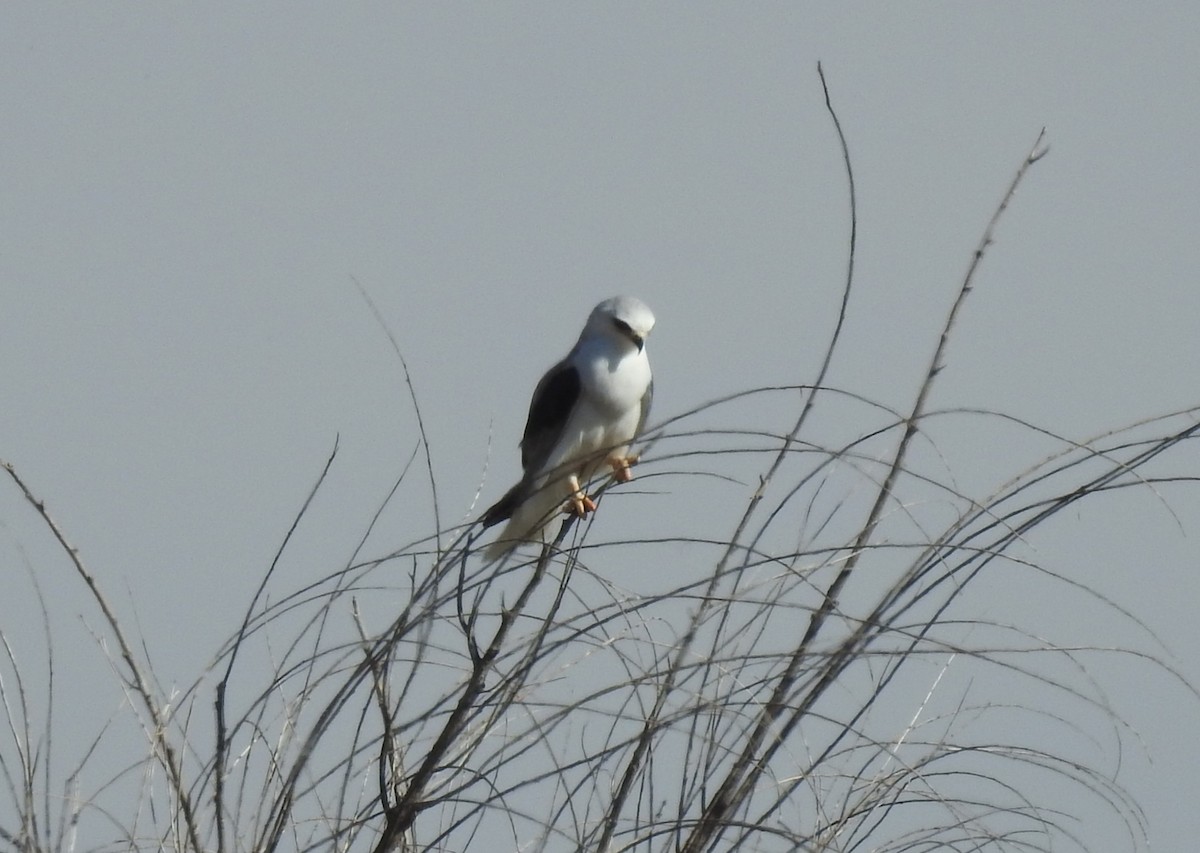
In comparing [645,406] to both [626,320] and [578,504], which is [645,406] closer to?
[626,320]

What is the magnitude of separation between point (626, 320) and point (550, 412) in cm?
39

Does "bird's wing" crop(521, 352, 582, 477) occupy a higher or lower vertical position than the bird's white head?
lower

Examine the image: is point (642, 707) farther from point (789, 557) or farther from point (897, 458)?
point (897, 458)

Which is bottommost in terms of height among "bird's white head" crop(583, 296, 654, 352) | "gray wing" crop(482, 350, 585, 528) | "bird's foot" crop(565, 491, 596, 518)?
"bird's foot" crop(565, 491, 596, 518)

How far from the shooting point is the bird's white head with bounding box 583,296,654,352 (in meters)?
5.16

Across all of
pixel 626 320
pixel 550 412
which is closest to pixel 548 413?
pixel 550 412

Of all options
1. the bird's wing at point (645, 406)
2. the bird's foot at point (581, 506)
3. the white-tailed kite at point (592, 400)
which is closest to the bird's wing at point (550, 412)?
the white-tailed kite at point (592, 400)

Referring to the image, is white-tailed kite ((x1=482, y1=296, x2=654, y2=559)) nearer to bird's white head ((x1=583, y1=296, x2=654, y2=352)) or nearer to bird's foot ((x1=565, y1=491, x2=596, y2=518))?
bird's white head ((x1=583, y1=296, x2=654, y2=352))

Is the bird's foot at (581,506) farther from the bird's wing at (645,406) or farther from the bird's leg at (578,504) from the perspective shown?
the bird's wing at (645,406)

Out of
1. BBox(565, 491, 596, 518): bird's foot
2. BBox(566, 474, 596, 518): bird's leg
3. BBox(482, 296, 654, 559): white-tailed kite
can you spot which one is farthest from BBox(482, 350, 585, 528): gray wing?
BBox(565, 491, 596, 518): bird's foot

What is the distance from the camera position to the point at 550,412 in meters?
5.20

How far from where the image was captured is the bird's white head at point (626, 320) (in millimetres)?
5160

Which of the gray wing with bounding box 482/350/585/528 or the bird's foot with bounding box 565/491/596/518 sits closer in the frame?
the bird's foot with bounding box 565/491/596/518

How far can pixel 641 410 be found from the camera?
525 centimetres
